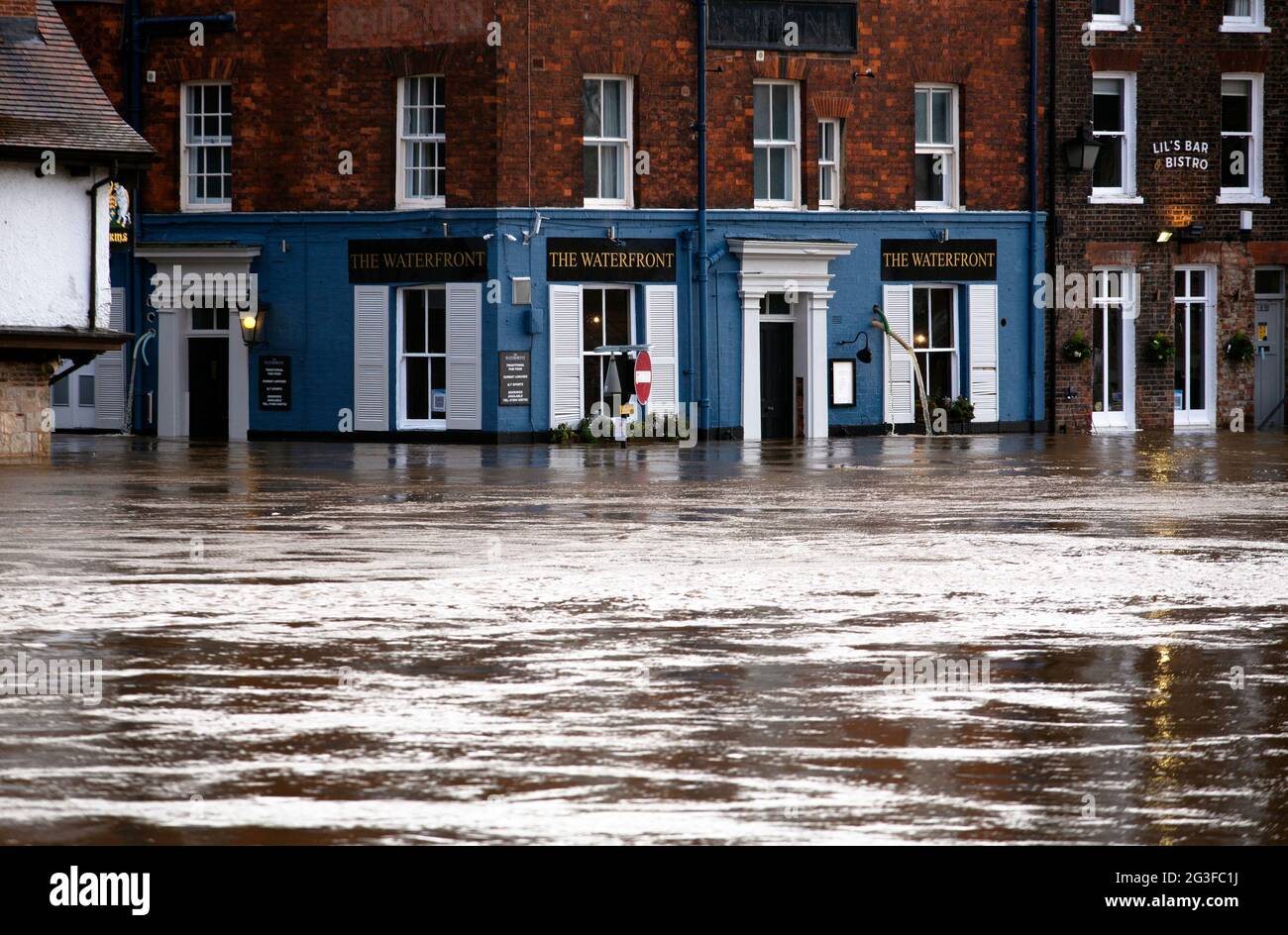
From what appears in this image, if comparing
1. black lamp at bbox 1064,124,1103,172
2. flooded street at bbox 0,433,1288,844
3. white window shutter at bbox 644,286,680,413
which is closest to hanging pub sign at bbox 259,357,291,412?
white window shutter at bbox 644,286,680,413

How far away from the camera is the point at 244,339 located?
35.4 metres

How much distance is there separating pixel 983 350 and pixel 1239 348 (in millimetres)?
5159

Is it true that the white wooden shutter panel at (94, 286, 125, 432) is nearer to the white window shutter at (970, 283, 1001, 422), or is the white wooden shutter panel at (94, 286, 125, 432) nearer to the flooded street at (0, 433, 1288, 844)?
the white window shutter at (970, 283, 1001, 422)

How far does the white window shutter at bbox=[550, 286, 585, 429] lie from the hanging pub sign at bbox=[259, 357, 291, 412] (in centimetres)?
459

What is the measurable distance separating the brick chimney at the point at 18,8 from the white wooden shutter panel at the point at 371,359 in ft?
26.4

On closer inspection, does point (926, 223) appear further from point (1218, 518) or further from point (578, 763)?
point (578, 763)

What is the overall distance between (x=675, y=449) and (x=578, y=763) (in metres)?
25.2

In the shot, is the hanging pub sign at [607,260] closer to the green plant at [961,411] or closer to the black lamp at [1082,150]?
the green plant at [961,411]

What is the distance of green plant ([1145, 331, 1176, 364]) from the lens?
38.5m

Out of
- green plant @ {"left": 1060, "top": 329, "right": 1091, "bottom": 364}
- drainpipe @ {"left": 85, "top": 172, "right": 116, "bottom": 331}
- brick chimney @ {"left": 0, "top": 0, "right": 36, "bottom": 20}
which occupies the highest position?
brick chimney @ {"left": 0, "top": 0, "right": 36, "bottom": 20}

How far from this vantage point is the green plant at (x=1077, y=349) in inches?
1497

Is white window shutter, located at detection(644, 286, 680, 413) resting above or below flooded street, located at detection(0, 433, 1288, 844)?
above

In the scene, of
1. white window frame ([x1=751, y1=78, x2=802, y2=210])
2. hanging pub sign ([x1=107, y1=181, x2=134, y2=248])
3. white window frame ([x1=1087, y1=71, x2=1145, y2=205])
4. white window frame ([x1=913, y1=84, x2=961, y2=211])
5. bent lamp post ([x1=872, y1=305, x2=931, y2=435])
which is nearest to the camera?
hanging pub sign ([x1=107, y1=181, x2=134, y2=248])
